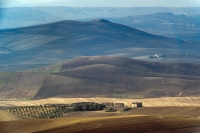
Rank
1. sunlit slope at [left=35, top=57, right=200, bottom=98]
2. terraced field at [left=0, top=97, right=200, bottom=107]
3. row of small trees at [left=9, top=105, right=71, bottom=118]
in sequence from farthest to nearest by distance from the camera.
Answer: sunlit slope at [left=35, top=57, right=200, bottom=98]
terraced field at [left=0, top=97, right=200, bottom=107]
row of small trees at [left=9, top=105, right=71, bottom=118]

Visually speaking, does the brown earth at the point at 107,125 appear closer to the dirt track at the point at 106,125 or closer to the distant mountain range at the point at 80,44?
the dirt track at the point at 106,125

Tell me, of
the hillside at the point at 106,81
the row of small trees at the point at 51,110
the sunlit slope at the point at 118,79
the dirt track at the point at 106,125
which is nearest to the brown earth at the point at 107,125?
the dirt track at the point at 106,125

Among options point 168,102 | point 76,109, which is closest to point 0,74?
point 168,102

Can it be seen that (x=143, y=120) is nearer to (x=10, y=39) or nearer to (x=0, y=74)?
(x=0, y=74)

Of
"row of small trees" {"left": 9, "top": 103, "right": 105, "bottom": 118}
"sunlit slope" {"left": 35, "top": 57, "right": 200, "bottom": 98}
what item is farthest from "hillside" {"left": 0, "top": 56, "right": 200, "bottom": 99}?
"row of small trees" {"left": 9, "top": 103, "right": 105, "bottom": 118}

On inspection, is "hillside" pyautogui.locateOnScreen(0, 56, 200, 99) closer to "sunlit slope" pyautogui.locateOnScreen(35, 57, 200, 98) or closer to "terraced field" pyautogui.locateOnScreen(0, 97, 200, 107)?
"sunlit slope" pyautogui.locateOnScreen(35, 57, 200, 98)
